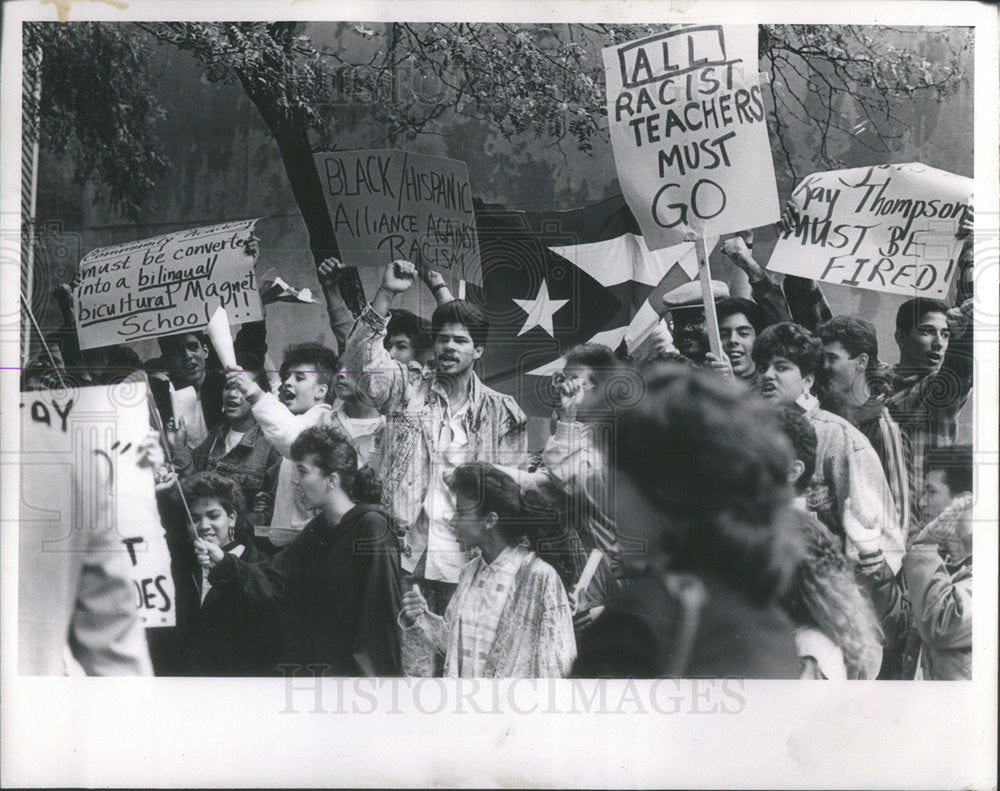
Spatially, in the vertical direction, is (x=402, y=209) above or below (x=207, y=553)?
above

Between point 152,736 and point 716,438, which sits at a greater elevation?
point 716,438

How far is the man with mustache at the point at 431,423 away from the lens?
4910 millimetres

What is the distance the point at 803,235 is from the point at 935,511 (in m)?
1.36

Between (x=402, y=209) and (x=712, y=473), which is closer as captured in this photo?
(x=712, y=473)

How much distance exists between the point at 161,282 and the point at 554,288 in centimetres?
178

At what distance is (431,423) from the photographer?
16.3 feet

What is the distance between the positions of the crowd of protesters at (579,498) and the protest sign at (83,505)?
0.09m

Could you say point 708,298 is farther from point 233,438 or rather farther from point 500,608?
point 233,438

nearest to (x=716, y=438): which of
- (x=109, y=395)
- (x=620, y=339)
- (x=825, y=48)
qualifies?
(x=620, y=339)

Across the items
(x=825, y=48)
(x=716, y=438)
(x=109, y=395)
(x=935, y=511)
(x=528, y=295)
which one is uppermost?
(x=825, y=48)

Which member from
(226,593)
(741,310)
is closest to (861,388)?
(741,310)

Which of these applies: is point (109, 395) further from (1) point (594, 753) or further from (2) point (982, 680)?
(2) point (982, 680)

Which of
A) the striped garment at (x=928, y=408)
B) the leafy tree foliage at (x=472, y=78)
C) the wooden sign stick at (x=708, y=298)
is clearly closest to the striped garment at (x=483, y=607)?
the wooden sign stick at (x=708, y=298)

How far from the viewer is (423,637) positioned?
492 cm
